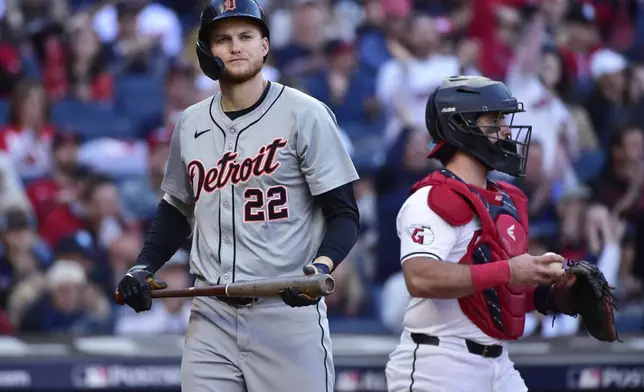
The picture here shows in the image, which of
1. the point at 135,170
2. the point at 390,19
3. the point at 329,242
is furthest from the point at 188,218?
the point at 390,19

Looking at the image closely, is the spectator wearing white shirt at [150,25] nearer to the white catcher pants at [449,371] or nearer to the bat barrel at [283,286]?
the white catcher pants at [449,371]

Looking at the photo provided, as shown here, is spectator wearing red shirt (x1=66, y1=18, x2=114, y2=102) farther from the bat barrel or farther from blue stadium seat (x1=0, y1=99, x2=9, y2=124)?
the bat barrel

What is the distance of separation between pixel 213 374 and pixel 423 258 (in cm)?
72

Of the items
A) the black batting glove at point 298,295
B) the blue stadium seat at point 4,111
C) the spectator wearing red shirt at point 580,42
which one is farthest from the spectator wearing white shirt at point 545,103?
the black batting glove at point 298,295

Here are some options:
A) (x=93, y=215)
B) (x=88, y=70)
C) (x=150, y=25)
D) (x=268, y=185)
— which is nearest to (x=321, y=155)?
(x=268, y=185)

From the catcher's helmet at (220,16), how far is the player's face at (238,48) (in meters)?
0.02

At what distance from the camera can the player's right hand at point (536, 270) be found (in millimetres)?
3332

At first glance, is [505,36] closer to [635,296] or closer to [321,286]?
[635,296]

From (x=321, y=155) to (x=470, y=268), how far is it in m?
0.56

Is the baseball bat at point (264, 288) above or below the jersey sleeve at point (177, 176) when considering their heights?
below

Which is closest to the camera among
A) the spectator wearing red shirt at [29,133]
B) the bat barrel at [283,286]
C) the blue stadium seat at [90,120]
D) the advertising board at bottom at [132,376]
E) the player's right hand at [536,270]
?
the bat barrel at [283,286]

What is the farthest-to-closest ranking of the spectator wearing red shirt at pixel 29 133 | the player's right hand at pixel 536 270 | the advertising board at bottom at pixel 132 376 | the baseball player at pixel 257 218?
the spectator wearing red shirt at pixel 29 133 → the advertising board at bottom at pixel 132 376 → the baseball player at pixel 257 218 → the player's right hand at pixel 536 270

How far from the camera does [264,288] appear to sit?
10.9ft

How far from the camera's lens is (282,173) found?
11.7ft
